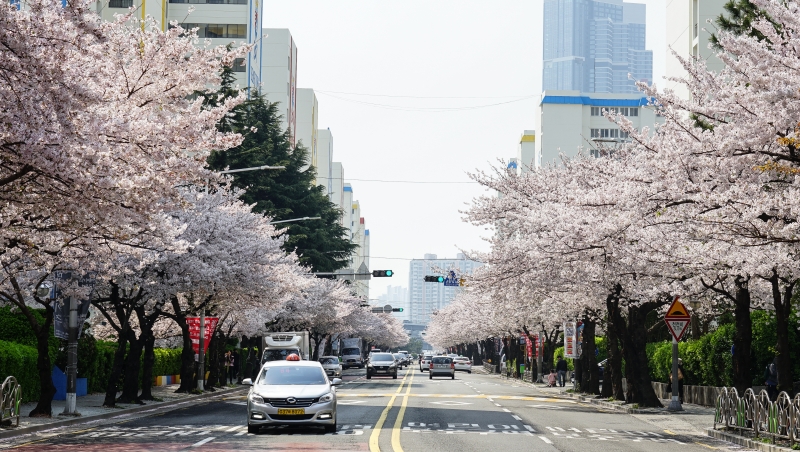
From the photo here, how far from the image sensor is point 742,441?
20812mm

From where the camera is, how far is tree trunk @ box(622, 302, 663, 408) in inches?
1348

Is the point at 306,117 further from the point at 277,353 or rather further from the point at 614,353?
the point at 614,353

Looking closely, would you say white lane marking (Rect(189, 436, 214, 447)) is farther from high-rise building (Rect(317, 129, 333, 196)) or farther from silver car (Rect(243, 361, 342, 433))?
high-rise building (Rect(317, 129, 333, 196))

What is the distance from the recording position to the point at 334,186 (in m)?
191

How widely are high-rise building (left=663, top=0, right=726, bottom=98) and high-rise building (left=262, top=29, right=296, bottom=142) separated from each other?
48.3m

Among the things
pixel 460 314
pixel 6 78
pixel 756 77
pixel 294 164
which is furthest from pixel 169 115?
pixel 460 314

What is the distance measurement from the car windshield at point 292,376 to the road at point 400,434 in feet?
3.29

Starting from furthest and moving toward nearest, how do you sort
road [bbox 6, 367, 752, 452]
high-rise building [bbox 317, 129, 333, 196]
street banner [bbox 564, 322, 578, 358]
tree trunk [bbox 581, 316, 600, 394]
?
high-rise building [bbox 317, 129, 333, 196] → street banner [bbox 564, 322, 578, 358] → tree trunk [bbox 581, 316, 600, 394] → road [bbox 6, 367, 752, 452]

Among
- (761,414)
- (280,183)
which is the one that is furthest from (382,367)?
(761,414)

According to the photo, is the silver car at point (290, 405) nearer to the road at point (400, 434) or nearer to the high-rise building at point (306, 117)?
the road at point (400, 434)

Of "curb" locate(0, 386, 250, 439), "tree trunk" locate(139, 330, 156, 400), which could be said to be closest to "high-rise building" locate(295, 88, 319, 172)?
"curb" locate(0, 386, 250, 439)

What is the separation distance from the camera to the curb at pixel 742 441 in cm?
1866

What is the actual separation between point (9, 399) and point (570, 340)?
105 feet

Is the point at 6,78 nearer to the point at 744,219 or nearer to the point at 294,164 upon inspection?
the point at 744,219
